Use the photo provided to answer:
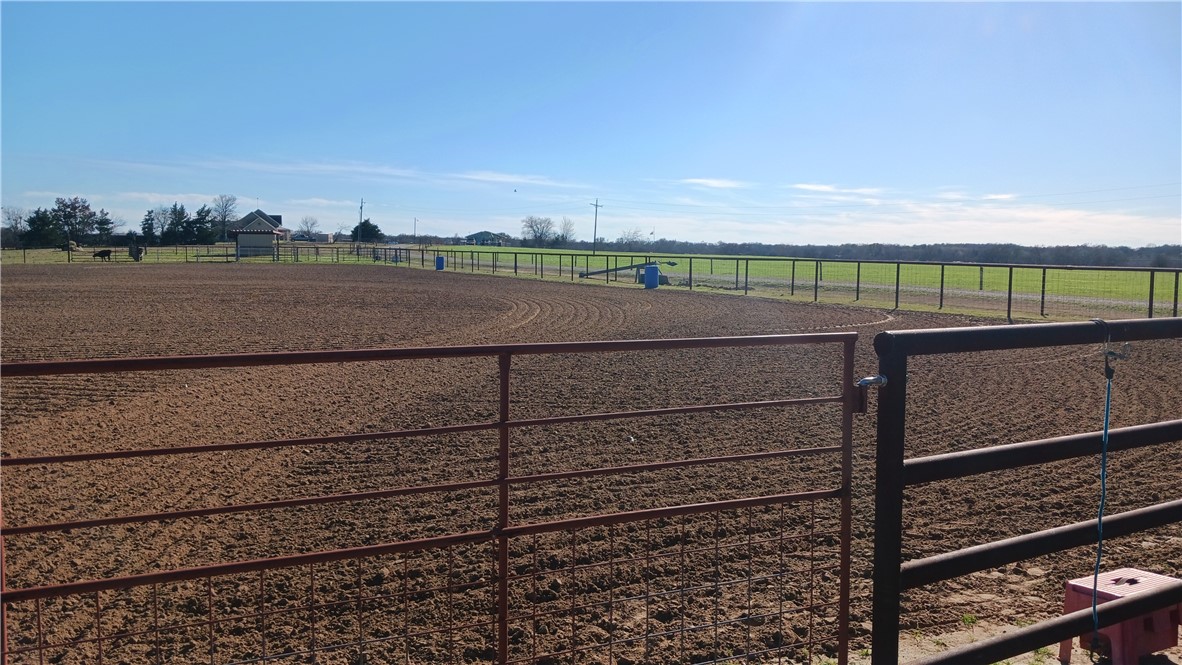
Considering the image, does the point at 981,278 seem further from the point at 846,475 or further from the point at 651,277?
the point at 846,475

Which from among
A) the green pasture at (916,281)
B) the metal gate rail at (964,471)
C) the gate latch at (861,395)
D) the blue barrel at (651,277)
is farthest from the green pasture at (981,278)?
the gate latch at (861,395)

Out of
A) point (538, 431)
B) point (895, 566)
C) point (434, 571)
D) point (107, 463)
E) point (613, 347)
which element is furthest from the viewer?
point (538, 431)

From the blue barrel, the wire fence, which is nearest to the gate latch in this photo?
the wire fence

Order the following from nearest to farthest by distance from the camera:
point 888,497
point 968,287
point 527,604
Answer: point 888,497 < point 527,604 < point 968,287

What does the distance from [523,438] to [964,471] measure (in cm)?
697

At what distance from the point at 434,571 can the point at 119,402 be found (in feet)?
25.6

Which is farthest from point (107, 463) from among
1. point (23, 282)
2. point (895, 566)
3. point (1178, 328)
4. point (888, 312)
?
point (23, 282)

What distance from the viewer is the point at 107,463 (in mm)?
8953

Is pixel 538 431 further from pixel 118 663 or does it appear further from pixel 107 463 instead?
pixel 118 663

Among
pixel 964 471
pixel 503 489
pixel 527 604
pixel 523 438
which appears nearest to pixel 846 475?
pixel 964 471

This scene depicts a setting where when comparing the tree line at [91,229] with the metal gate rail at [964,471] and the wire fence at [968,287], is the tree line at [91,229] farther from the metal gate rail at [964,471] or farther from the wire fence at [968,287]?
the metal gate rail at [964,471]

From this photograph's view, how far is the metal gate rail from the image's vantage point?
301 centimetres

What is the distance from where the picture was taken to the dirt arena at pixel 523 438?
6.51m

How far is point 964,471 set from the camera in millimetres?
3109
